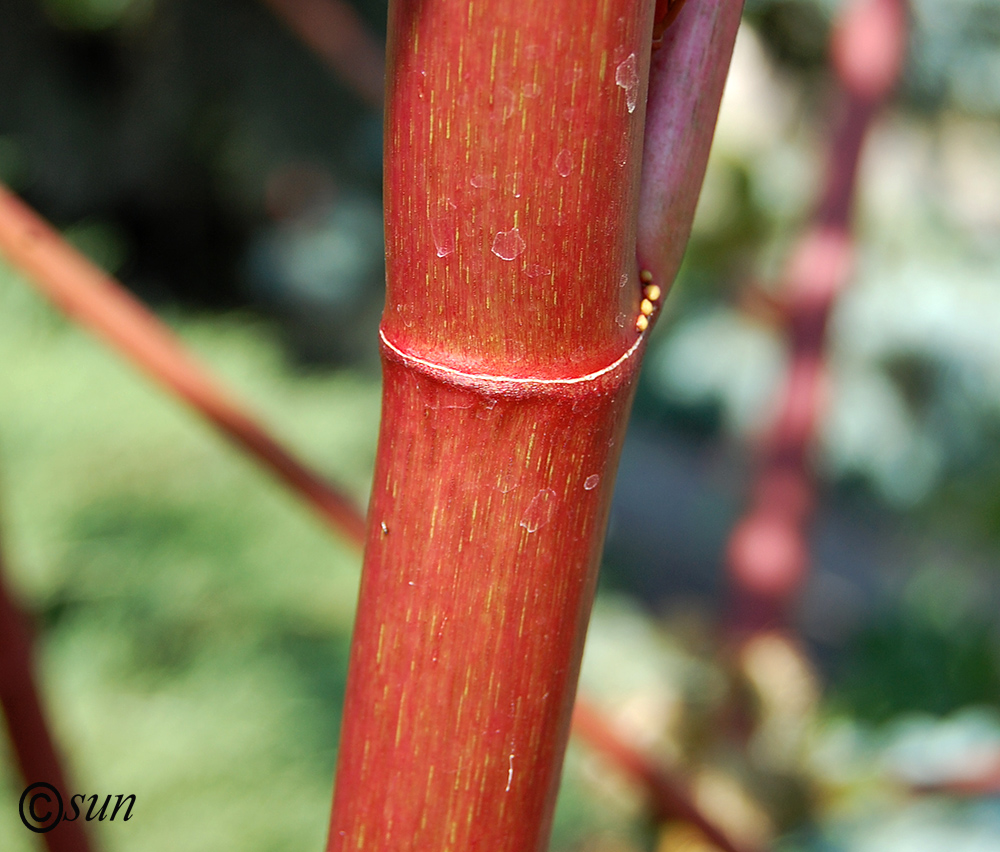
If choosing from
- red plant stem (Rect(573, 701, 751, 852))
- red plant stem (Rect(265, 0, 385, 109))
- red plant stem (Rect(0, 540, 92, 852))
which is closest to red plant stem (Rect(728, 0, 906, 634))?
red plant stem (Rect(265, 0, 385, 109))

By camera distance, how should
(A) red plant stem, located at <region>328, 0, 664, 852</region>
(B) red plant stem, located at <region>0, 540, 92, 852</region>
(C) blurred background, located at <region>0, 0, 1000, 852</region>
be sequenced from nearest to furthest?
(A) red plant stem, located at <region>328, 0, 664, 852</region>, (B) red plant stem, located at <region>0, 540, 92, 852</region>, (C) blurred background, located at <region>0, 0, 1000, 852</region>

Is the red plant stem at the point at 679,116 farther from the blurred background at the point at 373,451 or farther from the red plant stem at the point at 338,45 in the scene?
the red plant stem at the point at 338,45

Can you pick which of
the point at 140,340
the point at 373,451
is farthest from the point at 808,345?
the point at 373,451

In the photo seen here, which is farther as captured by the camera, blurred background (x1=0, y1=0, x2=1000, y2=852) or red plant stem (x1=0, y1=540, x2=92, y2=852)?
blurred background (x1=0, y1=0, x2=1000, y2=852)

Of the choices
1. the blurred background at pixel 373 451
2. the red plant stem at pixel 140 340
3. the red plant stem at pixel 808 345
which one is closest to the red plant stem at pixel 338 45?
the blurred background at pixel 373 451

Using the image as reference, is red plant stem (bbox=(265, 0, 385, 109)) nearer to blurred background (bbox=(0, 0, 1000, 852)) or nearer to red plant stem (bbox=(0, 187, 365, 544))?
blurred background (bbox=(0, 0, 1000, 852))

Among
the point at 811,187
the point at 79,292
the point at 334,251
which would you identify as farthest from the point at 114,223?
the point at 79,292
